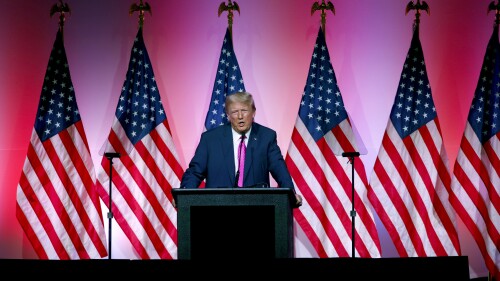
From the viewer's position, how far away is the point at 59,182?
6254 mm

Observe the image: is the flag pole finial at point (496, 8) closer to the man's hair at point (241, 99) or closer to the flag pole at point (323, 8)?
the flag pole at point (323, 8)

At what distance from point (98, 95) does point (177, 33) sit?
892 millimetres

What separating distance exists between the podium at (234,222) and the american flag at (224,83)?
2.17 meters

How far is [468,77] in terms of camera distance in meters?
6.55

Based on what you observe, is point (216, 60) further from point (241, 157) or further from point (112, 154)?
point (241, 157)

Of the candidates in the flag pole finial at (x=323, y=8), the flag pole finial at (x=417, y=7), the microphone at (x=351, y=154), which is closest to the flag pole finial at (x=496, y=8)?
the flag pole finial at (x=417, y=7)

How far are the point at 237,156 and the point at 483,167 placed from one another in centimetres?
237

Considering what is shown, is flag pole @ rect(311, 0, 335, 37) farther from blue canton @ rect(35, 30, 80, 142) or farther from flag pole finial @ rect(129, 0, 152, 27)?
blue canton @ rect(35, 30, 80, 142)

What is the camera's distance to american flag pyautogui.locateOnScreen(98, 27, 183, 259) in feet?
20.4

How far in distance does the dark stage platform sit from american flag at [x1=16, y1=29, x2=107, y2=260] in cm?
423

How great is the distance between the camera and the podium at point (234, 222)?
4.07m

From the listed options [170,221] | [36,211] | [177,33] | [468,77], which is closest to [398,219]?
[468,77]

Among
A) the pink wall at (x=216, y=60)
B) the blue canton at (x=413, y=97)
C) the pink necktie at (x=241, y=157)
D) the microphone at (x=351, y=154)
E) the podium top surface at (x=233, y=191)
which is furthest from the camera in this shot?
the pink wall at (x=216, y=60)

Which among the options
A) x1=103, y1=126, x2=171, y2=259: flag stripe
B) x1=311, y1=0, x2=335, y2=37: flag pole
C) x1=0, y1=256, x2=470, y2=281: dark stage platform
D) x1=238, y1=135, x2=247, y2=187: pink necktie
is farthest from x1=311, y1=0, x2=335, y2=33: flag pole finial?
x1=0, y1=256, x2=470, y2=281: dark stage platform
